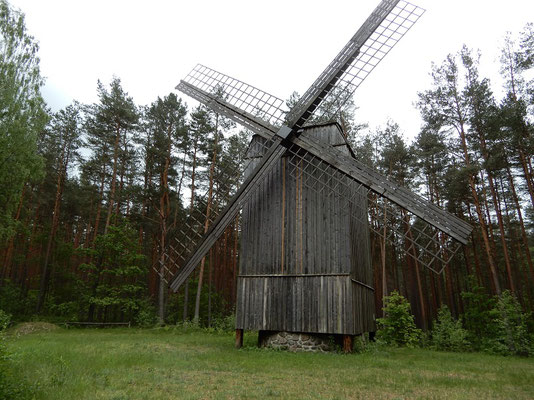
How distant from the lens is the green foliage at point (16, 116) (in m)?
19.2

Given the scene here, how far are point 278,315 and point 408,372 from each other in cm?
522

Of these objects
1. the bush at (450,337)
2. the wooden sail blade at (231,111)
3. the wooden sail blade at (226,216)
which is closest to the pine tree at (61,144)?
the wooden sail blade at (231,111)

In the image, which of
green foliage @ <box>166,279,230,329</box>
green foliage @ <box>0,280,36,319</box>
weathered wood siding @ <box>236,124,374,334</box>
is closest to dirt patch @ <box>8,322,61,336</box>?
green foliage @ <box>0,280,36,319</box>

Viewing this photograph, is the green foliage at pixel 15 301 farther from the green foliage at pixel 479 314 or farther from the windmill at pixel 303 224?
the green foliage at pixel 479 314

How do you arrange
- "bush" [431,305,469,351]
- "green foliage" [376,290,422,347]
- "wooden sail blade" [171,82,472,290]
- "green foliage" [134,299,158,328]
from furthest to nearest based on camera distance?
"green foliage" [134,299,158,328] < "green foliage" [376,290,422,347] < "bush" [431,305,469,351] < "wooden sail blade" [171,82,472,290]

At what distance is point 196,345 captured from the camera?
15016mm

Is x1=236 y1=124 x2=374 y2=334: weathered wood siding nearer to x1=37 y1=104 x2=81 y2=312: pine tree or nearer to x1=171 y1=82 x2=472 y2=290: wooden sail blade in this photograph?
x1=171 y1=82 x2=472 y2=290: wooden sail blade

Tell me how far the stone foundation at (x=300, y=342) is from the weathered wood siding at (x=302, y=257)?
0.36 meters

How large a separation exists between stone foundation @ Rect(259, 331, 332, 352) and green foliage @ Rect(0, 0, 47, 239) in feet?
53.1

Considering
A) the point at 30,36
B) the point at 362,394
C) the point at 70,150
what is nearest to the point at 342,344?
the point at 362,394

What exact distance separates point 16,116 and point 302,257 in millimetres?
18315

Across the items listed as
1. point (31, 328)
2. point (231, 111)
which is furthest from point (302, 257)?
point (31, 328)

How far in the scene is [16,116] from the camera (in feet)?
65.9

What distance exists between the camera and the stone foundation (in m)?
12.9
